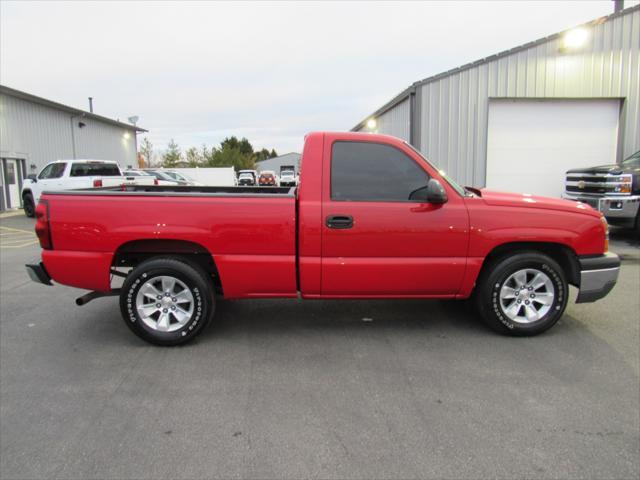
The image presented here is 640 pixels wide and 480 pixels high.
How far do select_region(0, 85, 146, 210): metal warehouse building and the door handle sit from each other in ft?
70.1

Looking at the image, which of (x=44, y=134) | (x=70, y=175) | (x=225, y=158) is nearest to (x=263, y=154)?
(x=225, y=158)

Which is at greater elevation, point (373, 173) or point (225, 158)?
point (225, 158)

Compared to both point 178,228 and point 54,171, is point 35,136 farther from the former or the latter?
point 178,228

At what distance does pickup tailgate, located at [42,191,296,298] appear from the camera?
170 inches

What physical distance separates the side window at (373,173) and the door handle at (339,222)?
0.20 m

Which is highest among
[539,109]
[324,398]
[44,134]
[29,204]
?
[44,134]

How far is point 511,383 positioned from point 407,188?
1883 mm

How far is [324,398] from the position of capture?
137 inches

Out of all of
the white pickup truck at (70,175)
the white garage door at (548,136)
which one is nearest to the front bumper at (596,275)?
the white garage door at (548,136)

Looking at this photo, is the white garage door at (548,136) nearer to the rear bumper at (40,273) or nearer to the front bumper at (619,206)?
the front bumper at (619,206)

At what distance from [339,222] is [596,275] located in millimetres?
2542

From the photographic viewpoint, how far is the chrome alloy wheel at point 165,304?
445 cm

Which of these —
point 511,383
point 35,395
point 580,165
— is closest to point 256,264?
point 35,395

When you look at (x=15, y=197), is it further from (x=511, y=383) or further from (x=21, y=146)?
(x=511, y=383)
